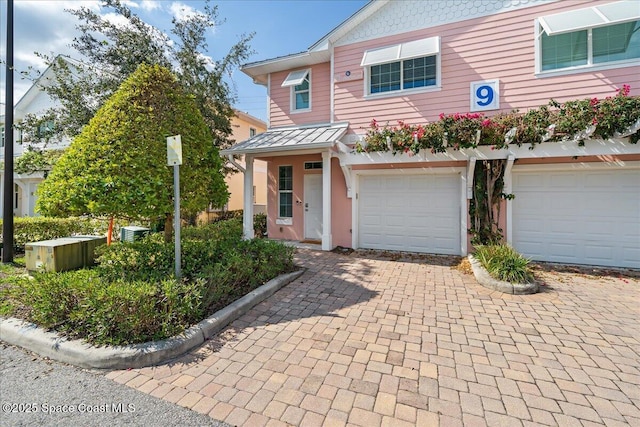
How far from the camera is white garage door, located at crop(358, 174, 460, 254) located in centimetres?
770

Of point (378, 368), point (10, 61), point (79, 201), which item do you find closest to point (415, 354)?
point (378, 368)

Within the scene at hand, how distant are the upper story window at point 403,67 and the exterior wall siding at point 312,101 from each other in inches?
54.9

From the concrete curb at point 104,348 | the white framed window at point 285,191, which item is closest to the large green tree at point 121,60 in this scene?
the white framed window at point 285,191

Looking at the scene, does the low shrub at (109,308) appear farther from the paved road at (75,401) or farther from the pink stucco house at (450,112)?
the pink stucco house at (450,112)

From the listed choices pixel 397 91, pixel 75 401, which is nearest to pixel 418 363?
pixel 75 401

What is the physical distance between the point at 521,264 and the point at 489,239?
1.95 meters

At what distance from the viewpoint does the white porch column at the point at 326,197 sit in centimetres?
804

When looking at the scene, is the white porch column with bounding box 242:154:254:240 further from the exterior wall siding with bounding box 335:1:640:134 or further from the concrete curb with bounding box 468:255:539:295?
the concrete curb with bounding box 468:255:539:295

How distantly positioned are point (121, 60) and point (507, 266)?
12.3 metres

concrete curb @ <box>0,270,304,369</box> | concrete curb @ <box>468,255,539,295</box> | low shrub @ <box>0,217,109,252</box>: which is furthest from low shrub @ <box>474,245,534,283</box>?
low shrub @ <box>0,217,109,252</box>

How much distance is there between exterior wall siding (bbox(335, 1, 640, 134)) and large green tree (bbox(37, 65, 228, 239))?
17.0ft

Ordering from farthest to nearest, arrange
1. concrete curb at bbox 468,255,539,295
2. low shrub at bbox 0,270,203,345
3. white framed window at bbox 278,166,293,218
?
white framed window at bbox 278,166,293,218, concrete curb at bbox 468,255,539,295, low shrub at bbox 0,270,203,345

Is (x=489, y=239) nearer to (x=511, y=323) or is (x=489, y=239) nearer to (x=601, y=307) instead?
(x=601, y=307)

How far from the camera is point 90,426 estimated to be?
7.09 feet
